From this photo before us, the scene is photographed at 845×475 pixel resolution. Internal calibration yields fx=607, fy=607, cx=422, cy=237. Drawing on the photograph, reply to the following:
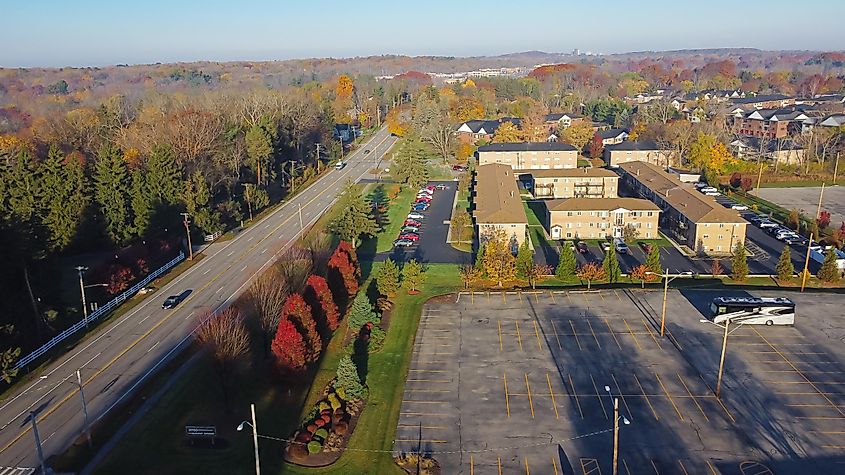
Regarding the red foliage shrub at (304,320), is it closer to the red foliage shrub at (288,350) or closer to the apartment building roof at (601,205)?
the red foliage shrub at (288,350)

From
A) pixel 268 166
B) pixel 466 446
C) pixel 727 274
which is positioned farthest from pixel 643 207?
pixel 268 166

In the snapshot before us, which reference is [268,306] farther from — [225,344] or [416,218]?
[416,218]

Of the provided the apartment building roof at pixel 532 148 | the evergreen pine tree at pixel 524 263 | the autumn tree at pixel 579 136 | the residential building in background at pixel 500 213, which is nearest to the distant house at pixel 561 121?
the autumn tree at pixel 579 136

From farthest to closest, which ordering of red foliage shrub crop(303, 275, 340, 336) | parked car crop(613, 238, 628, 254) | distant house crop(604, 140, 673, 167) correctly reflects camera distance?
distant house crop(604, 140, 673, 167) < parked car crop(613, 238, 628, 254) < red foliage shrub crop(303, 275, 340, 336)

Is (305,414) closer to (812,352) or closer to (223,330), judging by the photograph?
(223,330)

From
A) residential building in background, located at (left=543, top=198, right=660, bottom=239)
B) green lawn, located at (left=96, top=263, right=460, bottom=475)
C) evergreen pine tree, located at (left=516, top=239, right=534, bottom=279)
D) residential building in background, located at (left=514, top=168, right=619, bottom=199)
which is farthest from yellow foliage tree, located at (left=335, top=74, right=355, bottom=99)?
green lawn, located at (left=96, top=263, right=460, bottom=475)

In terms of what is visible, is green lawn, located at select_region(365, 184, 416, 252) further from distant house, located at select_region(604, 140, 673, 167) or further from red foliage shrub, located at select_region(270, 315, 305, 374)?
distant house, located at select_region(604, 140, 673, 167)
